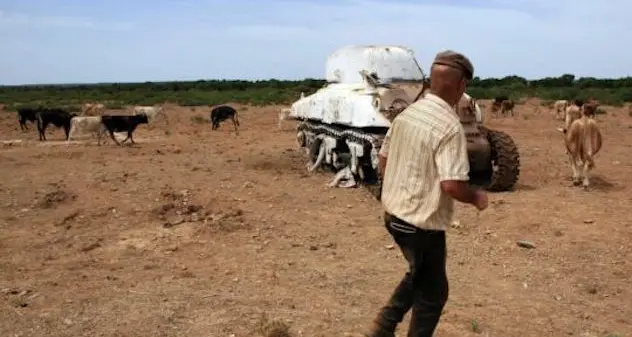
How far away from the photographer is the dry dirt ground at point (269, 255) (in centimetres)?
565

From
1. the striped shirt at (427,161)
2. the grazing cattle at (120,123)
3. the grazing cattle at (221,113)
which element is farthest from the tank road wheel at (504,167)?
the grazing cattle at (221,113)

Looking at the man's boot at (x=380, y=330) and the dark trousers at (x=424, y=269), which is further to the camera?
the man's boot at (x=380, y=330)

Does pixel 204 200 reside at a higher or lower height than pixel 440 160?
lower

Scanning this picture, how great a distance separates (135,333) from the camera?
533 centimetres

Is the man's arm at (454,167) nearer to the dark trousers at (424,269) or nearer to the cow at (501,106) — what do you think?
the dark trousers at (424,269)

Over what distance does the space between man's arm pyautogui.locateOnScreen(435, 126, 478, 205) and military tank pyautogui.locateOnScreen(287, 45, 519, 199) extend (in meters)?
6.52

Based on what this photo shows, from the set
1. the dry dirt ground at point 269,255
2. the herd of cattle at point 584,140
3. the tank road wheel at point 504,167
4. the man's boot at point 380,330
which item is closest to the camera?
the man's boot at point 380,330

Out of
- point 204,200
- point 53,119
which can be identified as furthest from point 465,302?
point 53,119

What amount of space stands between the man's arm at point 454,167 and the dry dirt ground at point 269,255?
1.89 metres

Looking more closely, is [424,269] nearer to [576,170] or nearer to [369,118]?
[369,118]

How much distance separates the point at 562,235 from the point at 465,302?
276 cm

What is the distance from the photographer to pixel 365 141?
36.8 feet

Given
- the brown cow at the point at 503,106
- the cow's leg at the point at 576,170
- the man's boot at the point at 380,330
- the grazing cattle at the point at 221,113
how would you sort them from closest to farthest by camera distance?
the man's boot at the point at 380,330
the cow's leg at the point at 576,170
the grazing cattle at the point at 221,113
the brown cow at the point at 503,106

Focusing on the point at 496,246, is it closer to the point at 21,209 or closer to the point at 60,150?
the point at 21,209
